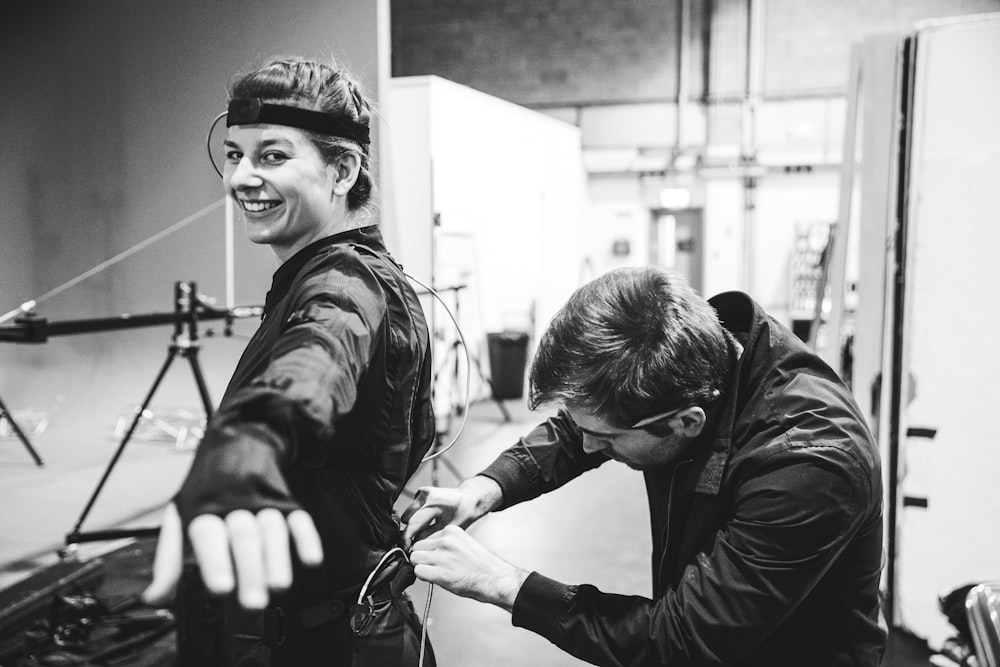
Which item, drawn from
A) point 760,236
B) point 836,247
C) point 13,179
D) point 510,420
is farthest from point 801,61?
point 13,179

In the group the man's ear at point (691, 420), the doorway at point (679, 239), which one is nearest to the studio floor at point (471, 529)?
the man's ear at point (691, 420)

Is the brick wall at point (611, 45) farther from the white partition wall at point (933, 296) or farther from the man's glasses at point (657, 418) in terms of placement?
the man's glasses at point (657, 418)

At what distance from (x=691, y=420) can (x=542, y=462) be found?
43 centimetres

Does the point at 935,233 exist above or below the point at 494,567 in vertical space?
above

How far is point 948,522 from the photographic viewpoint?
2824 millimetres

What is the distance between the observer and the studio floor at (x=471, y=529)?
313cm

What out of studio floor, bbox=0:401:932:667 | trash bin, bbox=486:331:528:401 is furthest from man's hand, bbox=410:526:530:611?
trash bin, bbox=486:331:528:401

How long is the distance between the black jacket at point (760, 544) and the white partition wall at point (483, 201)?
2960 millimetres

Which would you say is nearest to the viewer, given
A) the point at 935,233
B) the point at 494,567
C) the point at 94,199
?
the point at 494,567

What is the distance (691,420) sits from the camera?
47.8 inches

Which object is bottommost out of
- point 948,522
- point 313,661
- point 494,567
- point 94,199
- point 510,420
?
point 510,420

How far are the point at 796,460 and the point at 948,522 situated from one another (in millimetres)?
2082

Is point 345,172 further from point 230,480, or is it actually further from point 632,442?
point 230,480

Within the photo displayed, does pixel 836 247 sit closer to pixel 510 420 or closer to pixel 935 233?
pixel 935 233
